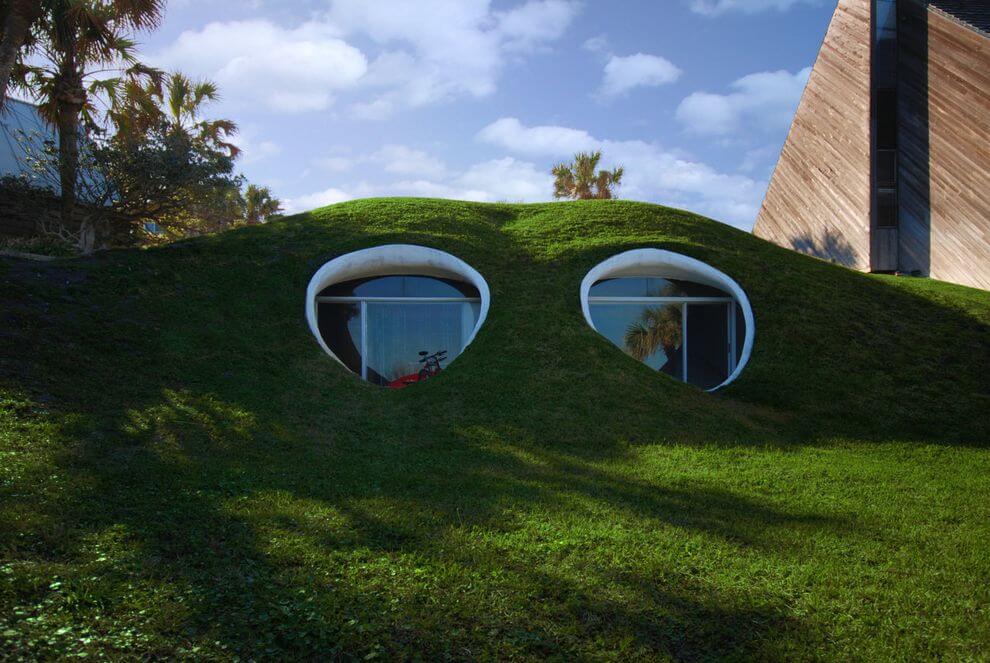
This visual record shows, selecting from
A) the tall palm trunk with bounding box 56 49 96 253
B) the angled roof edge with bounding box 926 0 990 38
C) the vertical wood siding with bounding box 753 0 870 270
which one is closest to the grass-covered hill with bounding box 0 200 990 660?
the tall palm trunk with bounding box 56 49 96 253

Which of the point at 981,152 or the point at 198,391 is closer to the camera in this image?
the point at 198,391

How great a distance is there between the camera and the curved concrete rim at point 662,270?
1366 cm

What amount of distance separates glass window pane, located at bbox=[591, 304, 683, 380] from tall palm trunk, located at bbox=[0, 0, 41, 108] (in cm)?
1295

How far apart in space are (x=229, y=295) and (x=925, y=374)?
12636mm

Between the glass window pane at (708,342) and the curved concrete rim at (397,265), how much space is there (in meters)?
4.81

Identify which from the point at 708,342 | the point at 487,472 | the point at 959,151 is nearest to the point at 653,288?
the point at 708,342

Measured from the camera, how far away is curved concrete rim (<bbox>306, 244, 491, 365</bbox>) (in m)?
13.4

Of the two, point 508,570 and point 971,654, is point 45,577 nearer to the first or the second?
point 508,570

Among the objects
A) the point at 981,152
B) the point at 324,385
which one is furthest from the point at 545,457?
the point at 981,152

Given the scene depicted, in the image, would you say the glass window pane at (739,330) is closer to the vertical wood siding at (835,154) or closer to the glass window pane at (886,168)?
the vertical wood siding at (835,154)

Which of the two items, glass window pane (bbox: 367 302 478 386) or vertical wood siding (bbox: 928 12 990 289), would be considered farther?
vertical wood siding (bbox: 928 12 990 289)

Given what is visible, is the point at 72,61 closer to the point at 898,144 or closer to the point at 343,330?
the point at 343,330

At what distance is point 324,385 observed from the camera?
10.3 m

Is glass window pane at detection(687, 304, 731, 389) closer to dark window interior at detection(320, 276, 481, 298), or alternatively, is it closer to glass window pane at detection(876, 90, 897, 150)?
dark window interior at detection(320, 276, 481, 298)
